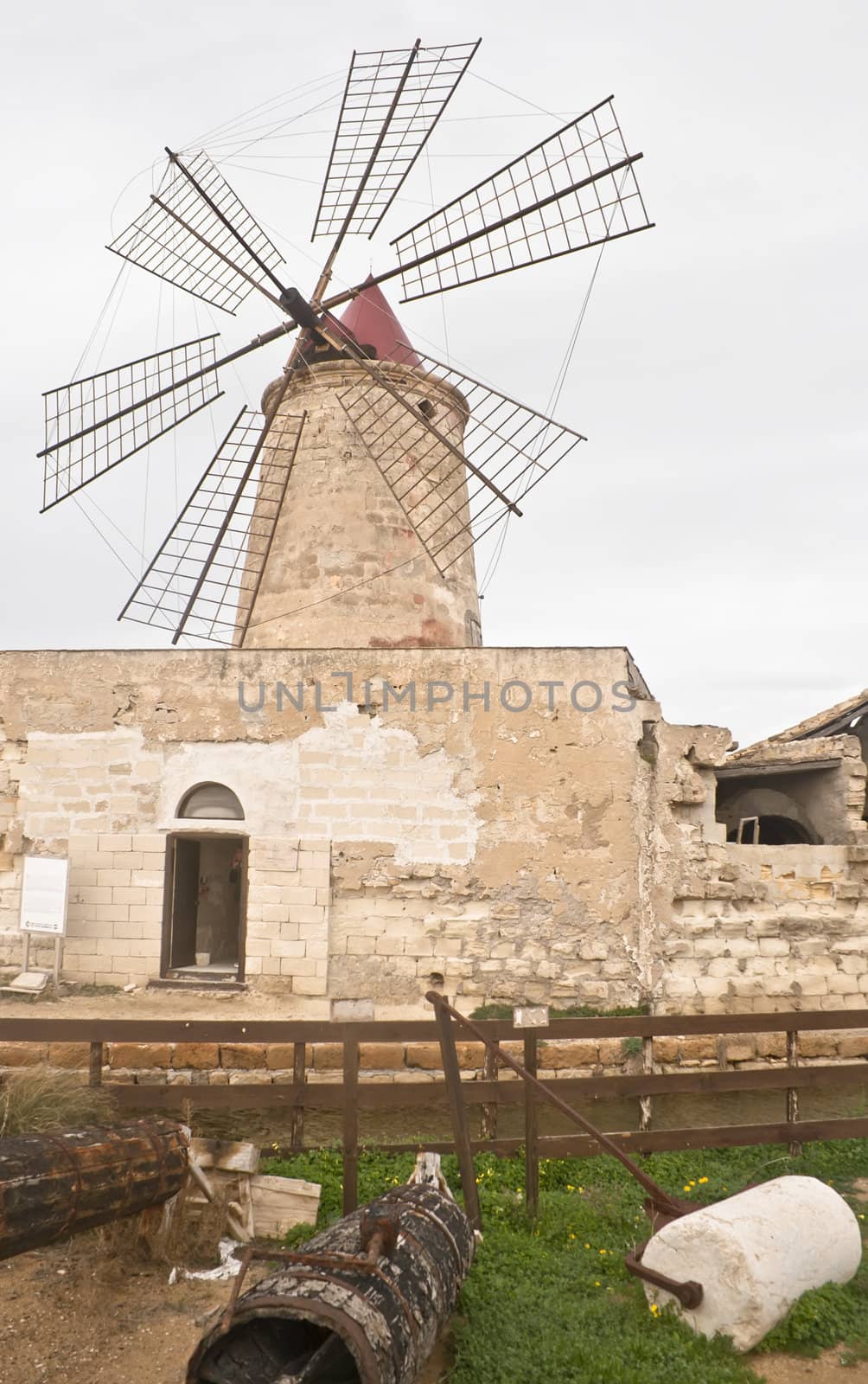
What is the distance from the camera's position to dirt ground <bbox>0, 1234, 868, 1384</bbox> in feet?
12.3

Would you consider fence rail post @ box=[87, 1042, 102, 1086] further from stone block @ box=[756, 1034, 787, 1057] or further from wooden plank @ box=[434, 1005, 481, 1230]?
stone block @ box=[756, 1034, 787, 1057]

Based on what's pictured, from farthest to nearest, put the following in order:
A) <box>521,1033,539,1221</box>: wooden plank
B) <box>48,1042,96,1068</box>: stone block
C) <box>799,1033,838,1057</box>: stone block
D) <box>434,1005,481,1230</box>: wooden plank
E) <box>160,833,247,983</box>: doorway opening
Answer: <box>160,833,247,983</box>: doorway opening < <box>799,1033,838,1057</box>: stone block < <box>48,1042,96,1068</box>: stone block < <box>521,1033,539,1221</box>: wooden plank < <box>434,1005,481,1230</box>: wooden plank

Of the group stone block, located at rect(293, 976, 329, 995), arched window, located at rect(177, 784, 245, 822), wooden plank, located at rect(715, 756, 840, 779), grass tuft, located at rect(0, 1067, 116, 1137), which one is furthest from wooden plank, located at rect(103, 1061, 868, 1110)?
wooden plank, located at rect(715, 756, 840, 779)

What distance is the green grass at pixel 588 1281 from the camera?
376 cm

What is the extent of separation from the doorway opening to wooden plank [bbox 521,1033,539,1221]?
3.44 meters

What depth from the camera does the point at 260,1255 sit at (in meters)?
3.48

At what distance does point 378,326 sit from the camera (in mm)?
11883

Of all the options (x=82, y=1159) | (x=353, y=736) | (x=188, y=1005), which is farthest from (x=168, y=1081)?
(x=82, y=1159)

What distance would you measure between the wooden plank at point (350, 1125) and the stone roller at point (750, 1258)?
1.41m

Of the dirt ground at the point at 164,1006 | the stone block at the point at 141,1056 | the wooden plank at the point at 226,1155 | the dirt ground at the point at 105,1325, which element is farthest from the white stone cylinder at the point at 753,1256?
the stone block at the point at 141,1056

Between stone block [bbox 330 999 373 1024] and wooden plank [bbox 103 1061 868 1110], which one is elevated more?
stone block [bbox 330 999 373 1024]

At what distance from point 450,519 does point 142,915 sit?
18.2 ft

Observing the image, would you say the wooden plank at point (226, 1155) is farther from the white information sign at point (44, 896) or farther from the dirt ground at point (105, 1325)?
the white information sign at point (44, 896)

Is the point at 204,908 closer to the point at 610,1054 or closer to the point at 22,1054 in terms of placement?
the point at 22,1054
